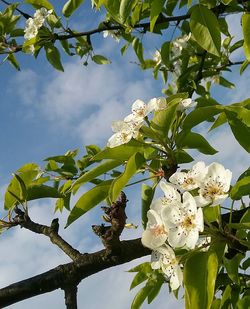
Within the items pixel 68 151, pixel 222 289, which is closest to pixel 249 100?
pixel 222 289

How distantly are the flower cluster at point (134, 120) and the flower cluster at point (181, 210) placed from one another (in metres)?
0.17

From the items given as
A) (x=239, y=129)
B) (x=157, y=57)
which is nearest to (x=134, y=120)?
(x=239, y=129)

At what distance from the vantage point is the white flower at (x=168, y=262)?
125 cm

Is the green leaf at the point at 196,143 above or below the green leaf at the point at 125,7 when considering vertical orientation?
below

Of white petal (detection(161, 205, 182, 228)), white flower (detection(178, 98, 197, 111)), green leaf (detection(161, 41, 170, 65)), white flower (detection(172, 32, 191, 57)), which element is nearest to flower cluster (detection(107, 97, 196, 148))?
white flower (detection(178, 98, 197, 111))

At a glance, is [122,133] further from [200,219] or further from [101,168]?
[200,219]

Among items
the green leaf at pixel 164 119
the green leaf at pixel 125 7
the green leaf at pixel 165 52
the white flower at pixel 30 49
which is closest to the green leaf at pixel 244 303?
the green leaf at pixel 164 119

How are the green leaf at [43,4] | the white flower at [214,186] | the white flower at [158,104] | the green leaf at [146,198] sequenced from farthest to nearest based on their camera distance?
the green leaf at [43,4]
the green leaf at [146,198]
the white flower at [158,104]
the white flower at [214,186]

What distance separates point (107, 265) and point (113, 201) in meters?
0.19

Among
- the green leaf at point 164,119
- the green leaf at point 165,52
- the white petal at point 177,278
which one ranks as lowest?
the white petal at point 177,278

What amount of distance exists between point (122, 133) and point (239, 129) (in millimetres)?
280

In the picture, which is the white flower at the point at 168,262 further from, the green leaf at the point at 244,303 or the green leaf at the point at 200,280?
the green leaf at the point at 244,303

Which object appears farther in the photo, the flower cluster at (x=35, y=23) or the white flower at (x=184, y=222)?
the flower cluster at (x=35, y=23)

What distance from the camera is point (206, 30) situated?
170 cm
